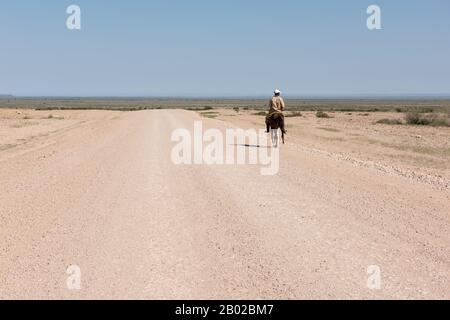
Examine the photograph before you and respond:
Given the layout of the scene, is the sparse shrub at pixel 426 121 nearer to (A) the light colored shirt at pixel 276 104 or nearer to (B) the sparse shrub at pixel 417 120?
(B) the sparse shrub at pixel 417 120

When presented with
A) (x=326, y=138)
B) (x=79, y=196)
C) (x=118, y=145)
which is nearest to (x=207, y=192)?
(x=79, y=196)


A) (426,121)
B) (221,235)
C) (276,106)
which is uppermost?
(276,106)

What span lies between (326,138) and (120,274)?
23.8 meters

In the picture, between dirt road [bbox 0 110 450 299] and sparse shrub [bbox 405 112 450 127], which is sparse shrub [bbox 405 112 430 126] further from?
dirt road [bbox 0 110 450 299]

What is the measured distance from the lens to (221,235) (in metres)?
7.26

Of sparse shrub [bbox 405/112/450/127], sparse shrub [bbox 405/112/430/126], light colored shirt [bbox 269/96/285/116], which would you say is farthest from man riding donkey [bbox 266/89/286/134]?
sparse shrub [bbox 405/112/430/126]

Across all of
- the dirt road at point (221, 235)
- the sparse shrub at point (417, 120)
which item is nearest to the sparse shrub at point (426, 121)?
the sparse shrub at point (417, 120)

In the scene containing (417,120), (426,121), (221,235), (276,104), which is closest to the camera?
(221,235)

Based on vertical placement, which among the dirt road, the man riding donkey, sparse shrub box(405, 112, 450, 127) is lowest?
the dirt road

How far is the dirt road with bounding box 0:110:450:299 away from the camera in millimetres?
5434

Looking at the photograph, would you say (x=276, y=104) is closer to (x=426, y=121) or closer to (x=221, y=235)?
(x=221, y=235)

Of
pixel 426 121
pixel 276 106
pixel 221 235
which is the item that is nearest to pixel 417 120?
pixel 426 121

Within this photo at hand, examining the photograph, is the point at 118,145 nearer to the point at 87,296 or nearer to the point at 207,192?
the point at 207,192
